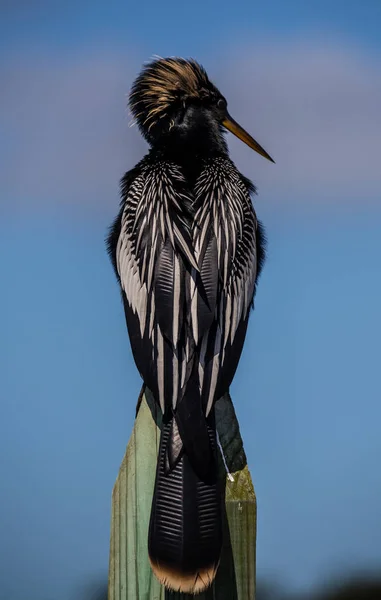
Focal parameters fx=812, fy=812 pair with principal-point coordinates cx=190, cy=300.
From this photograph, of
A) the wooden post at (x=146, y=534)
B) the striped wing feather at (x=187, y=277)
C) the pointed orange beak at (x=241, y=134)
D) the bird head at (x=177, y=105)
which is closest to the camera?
the wooden post at (x=146, y=534)

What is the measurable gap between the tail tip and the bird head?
2.19 meters

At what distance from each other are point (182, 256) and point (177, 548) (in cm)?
108

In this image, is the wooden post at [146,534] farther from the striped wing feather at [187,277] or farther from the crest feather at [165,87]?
the crest feather at [165,87]

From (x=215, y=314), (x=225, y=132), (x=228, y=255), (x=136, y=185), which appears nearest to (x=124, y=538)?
(x=215, y=314)

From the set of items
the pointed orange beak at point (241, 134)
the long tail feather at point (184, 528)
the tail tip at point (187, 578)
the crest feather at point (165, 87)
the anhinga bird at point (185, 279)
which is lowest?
the tail tip at point (187, 578)

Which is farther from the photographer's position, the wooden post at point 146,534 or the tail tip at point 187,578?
the wooden post at point 146,534

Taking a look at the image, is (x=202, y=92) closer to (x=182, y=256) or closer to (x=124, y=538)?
(x=182, y=256)

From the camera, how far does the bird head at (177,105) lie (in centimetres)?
387

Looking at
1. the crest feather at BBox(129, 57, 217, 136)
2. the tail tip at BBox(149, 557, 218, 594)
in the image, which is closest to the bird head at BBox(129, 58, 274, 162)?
the crest feather at BBox(129, 57, 217, 136)

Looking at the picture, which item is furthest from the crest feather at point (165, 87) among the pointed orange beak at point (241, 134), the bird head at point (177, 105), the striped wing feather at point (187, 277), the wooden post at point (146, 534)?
the wooden post at point (146, 534)

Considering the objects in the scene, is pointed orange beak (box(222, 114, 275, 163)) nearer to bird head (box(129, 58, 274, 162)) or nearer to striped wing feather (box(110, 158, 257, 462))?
bird head (box(129, 58, 274, 162))

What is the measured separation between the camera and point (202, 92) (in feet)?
13.2

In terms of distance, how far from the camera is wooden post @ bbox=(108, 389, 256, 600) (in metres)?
2.25

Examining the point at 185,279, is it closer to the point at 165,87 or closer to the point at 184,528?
A: the point at 184,528
